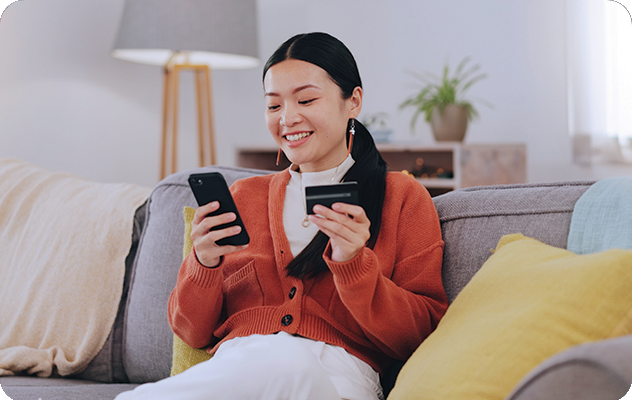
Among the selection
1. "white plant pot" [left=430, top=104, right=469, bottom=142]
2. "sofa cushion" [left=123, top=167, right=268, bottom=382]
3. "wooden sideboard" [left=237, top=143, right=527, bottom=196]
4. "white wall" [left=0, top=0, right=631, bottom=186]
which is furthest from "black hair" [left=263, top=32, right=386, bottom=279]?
"white wall" [left=0, top=0, right=631, bottom=186]

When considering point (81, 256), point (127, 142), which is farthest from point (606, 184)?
point (127, 142)

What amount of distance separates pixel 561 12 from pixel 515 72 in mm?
332

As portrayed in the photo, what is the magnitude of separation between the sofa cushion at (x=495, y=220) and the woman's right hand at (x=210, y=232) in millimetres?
407

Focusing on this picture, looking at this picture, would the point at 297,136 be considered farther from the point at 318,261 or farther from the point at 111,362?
the point at 111,362

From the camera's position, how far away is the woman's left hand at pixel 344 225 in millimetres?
787

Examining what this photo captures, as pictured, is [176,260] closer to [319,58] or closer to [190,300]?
[190,300]

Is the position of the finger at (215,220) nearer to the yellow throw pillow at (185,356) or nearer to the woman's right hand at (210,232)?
the woman's right hand at (210,232)

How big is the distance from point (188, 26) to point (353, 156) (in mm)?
1540

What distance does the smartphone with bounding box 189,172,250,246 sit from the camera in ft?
2.85

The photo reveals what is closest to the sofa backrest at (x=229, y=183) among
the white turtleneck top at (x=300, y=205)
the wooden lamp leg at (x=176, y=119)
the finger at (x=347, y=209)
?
the white turtleneck top at (x=300, y=205)

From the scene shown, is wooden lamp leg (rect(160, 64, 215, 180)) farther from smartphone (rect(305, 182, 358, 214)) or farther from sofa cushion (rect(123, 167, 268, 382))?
smartphone (rect(305, 182, 358, 214))

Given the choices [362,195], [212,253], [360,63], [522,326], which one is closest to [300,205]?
[362,195]

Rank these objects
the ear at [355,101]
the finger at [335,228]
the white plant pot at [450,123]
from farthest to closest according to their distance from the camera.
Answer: the white plant pot at [450,123] → the ear at [355,101] → the finger at [335,228]

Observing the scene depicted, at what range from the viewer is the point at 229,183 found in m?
1.32
